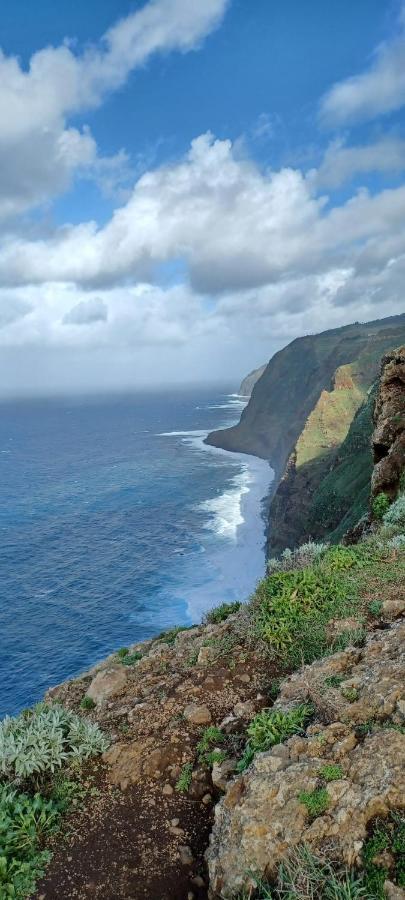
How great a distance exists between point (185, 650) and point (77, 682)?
292 centimetres

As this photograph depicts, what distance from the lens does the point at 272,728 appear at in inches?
297

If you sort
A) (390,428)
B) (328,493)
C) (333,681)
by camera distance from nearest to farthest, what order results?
(333,681)
(390,428)
(328,493)

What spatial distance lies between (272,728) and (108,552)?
195 ft

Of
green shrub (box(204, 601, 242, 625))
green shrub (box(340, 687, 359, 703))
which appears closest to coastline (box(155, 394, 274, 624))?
green shrub (box(204, 601, 242, 625))

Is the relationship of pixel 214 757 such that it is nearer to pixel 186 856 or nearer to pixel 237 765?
pixel 237 765

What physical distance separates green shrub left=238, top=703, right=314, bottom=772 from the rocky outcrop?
0.88 ft

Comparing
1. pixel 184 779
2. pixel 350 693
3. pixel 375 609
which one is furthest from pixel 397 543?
pixel 184 779

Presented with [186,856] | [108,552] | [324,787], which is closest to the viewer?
[324,787]

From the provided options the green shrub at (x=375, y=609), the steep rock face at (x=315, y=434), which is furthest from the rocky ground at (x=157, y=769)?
the steep rock face at (x=315, y=434)

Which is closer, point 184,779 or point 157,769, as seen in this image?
point 184,779

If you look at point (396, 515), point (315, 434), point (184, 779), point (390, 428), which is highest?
point (390, 428)

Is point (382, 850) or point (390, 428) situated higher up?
point (390, 428)

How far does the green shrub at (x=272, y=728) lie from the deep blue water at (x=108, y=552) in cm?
3616

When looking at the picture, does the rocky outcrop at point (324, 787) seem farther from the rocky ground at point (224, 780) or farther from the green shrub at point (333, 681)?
the green shrub at point (333, 681)
